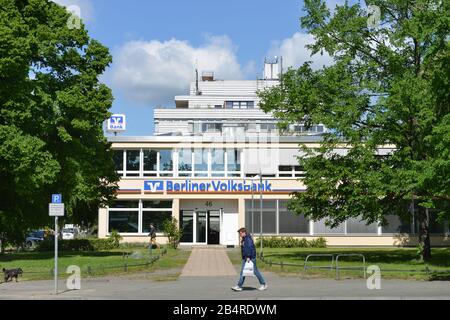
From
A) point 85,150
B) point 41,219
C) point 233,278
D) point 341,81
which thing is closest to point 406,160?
point 341,81

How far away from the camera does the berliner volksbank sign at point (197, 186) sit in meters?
50.7

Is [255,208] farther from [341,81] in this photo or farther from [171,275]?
[171,275]

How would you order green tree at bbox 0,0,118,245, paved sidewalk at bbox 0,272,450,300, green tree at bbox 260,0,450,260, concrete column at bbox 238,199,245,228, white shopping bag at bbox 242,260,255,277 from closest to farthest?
paved sidewalk at bbox 0,272,450,300 → white shopping bag at bbox 242,260,255,277 → green tree at bbox 260,0,450,260 → green tree at bbox 0,0,118,245 → concrete column at bbox 238,199,245,228

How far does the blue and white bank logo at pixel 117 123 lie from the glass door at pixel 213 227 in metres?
11.9

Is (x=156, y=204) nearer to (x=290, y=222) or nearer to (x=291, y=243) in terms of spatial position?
(x=290, y=222)

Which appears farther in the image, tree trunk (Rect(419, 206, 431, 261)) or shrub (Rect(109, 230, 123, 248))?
shrub (Rect(109, 230, 123, 248))

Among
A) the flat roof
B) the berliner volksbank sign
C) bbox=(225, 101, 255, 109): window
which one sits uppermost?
bbox=(225, 101, 255, 109): window

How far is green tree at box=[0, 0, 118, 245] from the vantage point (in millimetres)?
30984

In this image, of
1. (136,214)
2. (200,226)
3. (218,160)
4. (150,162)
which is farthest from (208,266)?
(150,162)

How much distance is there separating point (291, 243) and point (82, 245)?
48.6 feet

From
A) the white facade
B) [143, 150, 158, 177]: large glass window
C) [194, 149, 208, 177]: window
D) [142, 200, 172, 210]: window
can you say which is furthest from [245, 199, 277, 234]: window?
[143, 150, 158, 177]: large glass window

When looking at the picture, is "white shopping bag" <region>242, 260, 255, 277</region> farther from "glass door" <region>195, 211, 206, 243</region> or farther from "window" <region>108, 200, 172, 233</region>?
"glass door" <region>195, 211, 206, 243</region>

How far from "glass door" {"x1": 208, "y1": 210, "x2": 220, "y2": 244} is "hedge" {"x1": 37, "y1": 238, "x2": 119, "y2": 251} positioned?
775 cm

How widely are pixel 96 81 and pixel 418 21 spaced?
17.2 meters
